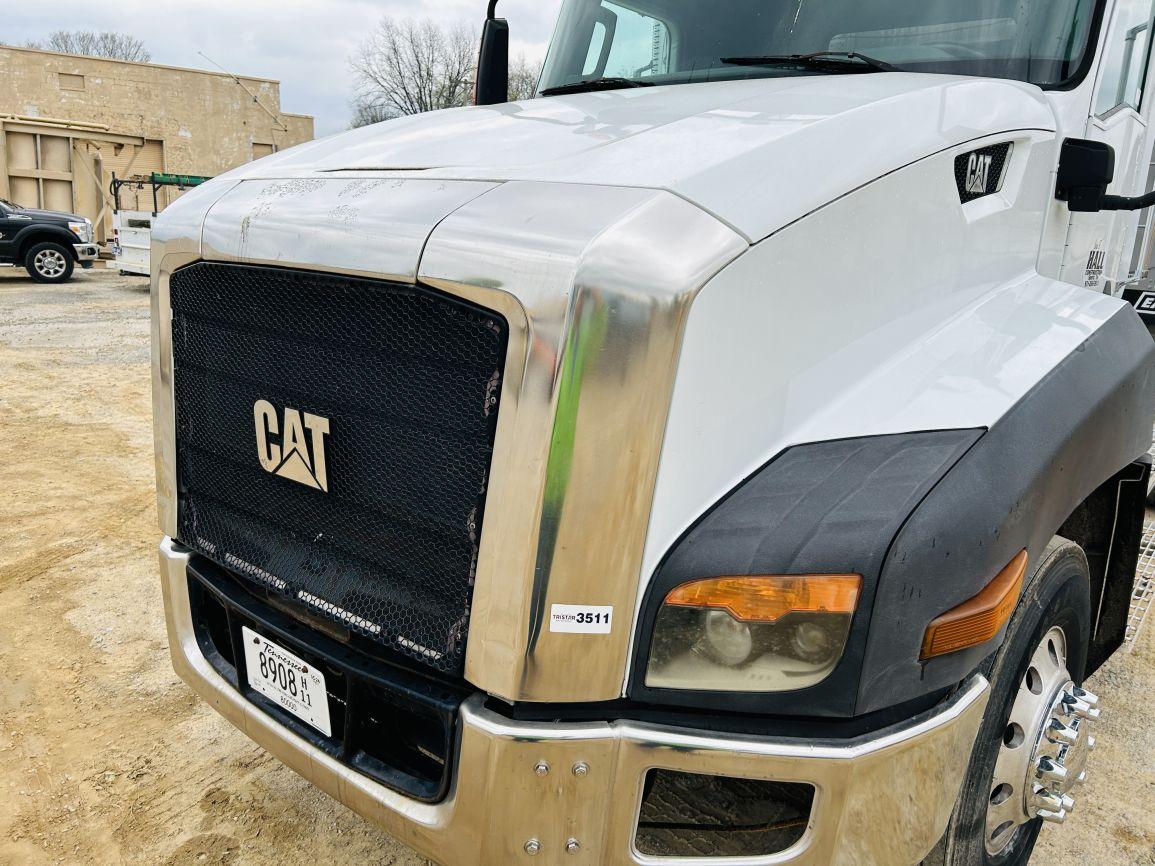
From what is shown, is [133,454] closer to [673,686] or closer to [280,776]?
[280,776]

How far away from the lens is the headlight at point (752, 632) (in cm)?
151

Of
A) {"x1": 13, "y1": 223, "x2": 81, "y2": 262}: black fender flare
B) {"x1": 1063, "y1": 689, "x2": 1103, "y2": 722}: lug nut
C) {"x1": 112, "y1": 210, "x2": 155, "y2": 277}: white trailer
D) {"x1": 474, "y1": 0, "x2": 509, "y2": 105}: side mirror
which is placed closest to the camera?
{"x1": 1063, "y1": 689, "x2": 1103, "y2": 722}: lug nut

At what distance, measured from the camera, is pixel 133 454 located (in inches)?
254

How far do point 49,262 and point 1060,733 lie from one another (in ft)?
63.3

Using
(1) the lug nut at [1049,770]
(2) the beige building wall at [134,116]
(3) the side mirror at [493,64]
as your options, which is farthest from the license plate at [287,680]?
(2) the beige building wall at [134,116]

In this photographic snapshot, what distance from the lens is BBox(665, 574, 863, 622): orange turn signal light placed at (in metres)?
1.50

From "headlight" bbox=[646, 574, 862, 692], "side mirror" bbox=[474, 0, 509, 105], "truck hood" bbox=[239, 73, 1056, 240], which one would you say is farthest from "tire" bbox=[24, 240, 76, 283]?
"headlight" bbox=[646, 574, 862, 692]

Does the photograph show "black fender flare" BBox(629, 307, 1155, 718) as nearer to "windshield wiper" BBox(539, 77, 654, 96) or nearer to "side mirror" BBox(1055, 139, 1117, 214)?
"side mirror" BBox(1055, 139, 1117, 214)

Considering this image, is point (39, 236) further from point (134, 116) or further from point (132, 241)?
point (134, 116)

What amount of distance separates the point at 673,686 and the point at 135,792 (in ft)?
6.82

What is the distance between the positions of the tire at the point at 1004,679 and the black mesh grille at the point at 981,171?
0.86 m

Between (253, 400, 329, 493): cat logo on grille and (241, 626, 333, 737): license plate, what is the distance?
439mm

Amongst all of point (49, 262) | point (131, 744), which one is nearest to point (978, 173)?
point (131, 744)

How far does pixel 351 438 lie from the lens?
1851 mm
